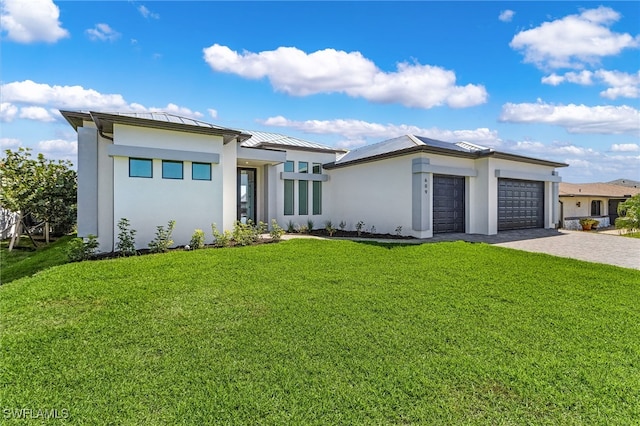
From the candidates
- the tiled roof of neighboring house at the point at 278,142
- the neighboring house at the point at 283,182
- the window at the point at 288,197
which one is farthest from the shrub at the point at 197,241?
the tiled roof of neighboring house at the point at 278,142

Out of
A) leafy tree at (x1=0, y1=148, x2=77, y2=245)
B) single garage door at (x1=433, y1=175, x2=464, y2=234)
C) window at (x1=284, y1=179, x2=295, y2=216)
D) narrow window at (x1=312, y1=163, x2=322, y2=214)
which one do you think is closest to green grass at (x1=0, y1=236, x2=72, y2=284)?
leafy tree at (x1=0, y1=148, x2=77, y2=245)

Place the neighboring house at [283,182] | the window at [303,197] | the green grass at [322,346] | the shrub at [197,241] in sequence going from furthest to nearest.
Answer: the window at [303,197] → the shrub at [197,241] → the neighboring house at [283,182] → the green grass at [322,346]

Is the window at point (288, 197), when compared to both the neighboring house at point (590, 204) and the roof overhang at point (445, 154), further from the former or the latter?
the neighboring house at point (590, 204)

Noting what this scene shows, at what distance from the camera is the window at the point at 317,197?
54.6 feet

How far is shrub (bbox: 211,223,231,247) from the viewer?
10289 millimetres

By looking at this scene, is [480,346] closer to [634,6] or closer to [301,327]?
[301,327]

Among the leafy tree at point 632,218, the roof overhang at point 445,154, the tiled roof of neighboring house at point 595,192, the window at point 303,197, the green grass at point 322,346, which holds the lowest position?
the green grass at point 322,346

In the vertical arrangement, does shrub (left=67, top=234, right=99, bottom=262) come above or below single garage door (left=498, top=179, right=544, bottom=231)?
below

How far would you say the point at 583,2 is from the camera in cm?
938

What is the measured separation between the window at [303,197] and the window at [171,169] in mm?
6864

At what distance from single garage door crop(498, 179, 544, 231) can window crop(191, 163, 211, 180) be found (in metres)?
13.1

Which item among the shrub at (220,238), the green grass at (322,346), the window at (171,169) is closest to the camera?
the green grass at (322,346)

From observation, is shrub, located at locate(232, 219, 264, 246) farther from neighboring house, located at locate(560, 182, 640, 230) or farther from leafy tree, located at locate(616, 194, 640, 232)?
neighboring house, located at locate(560, 182, 640, 230)

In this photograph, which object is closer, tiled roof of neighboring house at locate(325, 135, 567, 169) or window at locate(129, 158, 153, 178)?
window at locate(129, 158, 153, 178)
